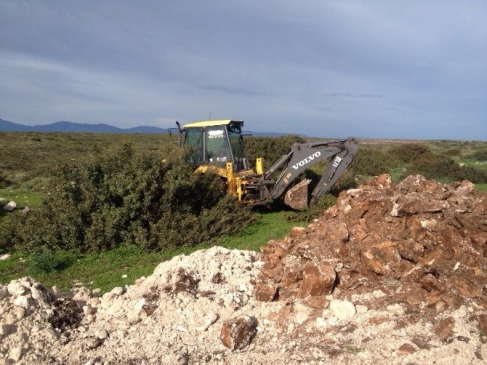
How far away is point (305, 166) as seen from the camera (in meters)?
12.2

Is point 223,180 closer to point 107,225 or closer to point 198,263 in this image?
point 107,225

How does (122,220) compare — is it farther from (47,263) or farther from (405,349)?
(405,349)

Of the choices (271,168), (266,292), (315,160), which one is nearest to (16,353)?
(266,292)

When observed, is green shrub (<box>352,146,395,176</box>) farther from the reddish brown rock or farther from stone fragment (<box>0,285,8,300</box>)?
stone fragment (<box>0,285,8,300</box>)

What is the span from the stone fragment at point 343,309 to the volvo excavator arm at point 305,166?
699cm

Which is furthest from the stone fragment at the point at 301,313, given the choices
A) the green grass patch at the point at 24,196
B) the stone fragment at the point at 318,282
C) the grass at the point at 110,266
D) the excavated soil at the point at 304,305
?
the green grass patch at the point at 24,196

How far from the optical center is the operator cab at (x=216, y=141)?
40.3 feet

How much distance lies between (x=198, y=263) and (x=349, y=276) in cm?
223

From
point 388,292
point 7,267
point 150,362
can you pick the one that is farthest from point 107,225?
point 388,292

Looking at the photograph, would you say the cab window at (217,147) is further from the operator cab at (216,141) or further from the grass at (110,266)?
the grass at (110,266)

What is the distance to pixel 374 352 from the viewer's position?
454cm

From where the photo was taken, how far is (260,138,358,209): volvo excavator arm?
12.2 meters

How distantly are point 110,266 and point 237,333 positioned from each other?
4.21m

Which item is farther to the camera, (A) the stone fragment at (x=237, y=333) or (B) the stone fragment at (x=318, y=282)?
(B) the stone fragment at (x=318, y=282)
